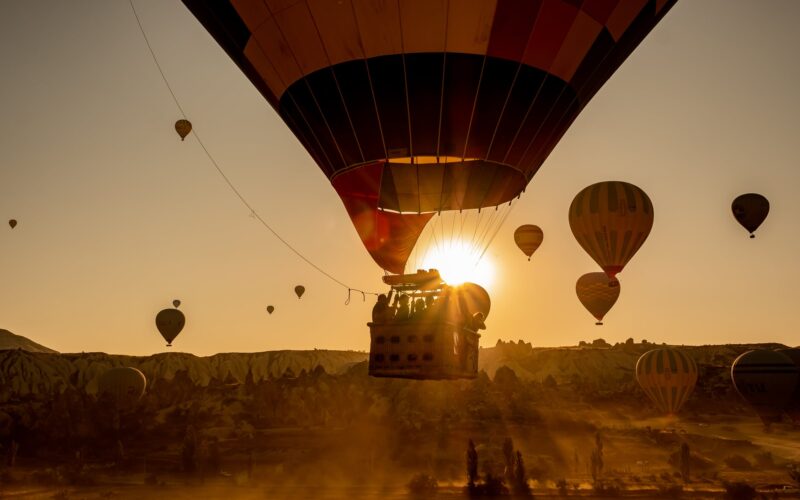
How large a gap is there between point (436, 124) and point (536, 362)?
115m

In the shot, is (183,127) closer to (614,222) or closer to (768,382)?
(614,222)

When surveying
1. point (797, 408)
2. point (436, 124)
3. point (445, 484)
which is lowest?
point (445, 484)

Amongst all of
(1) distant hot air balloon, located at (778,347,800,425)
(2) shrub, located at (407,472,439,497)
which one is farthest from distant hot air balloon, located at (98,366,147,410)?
(1) distant hot air balloon, located at (778,347,800,425)

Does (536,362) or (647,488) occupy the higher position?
(536,362)

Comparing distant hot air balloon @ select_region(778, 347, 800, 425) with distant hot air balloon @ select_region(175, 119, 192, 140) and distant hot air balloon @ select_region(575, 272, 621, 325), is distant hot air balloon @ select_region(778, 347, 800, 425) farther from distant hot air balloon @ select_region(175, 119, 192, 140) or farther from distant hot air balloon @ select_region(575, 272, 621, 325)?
distant hot air balloon @ select_region(175, 119, 192, 140)

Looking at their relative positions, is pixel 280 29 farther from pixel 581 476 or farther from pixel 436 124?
pixel 581 476

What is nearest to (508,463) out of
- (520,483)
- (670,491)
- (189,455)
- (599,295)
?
(520,483)

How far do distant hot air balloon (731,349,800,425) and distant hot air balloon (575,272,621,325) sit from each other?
484 inches

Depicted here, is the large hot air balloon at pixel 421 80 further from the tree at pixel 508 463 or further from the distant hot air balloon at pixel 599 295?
the distant hot air balloon at pixel 599 295

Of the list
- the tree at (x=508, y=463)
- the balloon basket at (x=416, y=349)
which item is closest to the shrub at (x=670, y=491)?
the tree at (x=508, y=463)

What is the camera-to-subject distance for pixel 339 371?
511ft

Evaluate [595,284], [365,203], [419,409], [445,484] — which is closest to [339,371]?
Answer: [419,409]

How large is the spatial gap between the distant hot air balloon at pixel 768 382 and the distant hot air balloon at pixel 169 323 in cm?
5278

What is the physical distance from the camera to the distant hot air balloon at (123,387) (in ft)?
270
